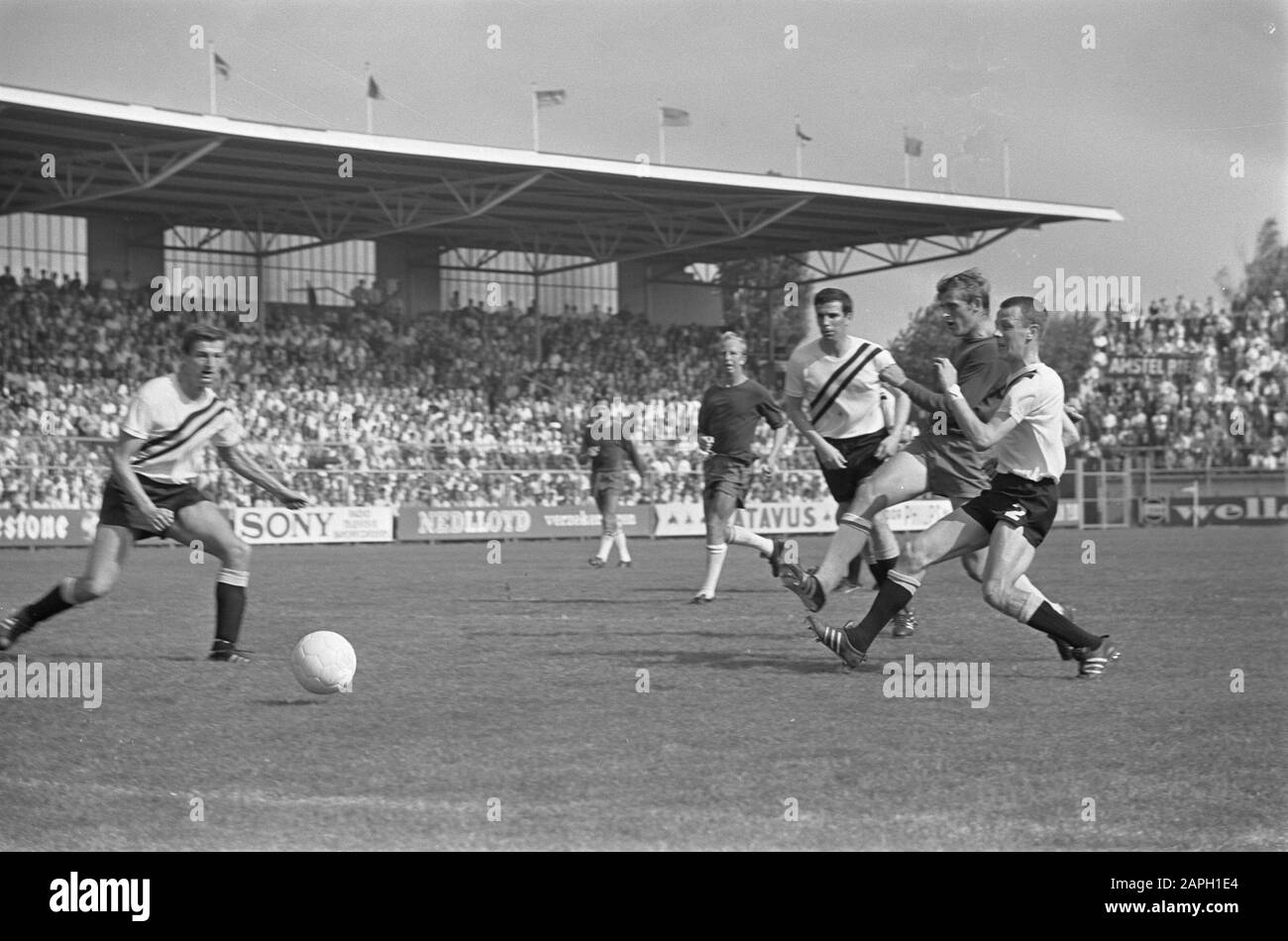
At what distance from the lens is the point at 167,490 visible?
9.84m

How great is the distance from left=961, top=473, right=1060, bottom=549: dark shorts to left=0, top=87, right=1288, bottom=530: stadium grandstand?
2376cm

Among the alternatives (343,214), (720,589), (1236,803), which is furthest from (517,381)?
(1236,803)

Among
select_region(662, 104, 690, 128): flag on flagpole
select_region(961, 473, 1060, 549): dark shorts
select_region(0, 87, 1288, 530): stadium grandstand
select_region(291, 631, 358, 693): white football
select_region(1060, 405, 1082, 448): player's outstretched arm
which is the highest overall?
select_region(662, 104, 690, 128): flag on flagpole

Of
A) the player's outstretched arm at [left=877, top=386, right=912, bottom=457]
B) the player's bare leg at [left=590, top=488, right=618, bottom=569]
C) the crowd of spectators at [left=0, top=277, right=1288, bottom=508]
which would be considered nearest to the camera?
the player's outstretched arm at [left=877, top=386, right=912, bottom=457]

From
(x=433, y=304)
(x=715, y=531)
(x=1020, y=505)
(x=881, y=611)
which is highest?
(x=433, y=304)

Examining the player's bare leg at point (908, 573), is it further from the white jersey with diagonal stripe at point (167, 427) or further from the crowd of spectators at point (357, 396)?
the crowd of spectators at point (357, 396)

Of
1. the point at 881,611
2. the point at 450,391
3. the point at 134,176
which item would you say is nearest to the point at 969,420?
the point at 881,611

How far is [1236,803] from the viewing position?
586 cm

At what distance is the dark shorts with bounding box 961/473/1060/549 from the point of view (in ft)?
29.0

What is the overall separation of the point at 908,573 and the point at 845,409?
2694 mm

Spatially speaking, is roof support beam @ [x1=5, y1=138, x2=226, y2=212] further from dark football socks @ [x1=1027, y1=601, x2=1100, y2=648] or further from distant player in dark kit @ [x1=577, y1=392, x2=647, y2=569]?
dark football socks @ [x1=1027, y1=601, x2=1100, y2=648]

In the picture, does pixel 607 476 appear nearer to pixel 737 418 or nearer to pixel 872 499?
pixel 737 418

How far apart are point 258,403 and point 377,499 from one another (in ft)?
13.8

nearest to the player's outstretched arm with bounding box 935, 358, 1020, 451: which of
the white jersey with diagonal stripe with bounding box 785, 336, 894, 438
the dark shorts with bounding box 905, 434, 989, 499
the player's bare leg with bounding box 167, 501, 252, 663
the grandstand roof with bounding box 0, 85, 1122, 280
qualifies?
the dark shorts with bounding box 905, 434, 989, 499
